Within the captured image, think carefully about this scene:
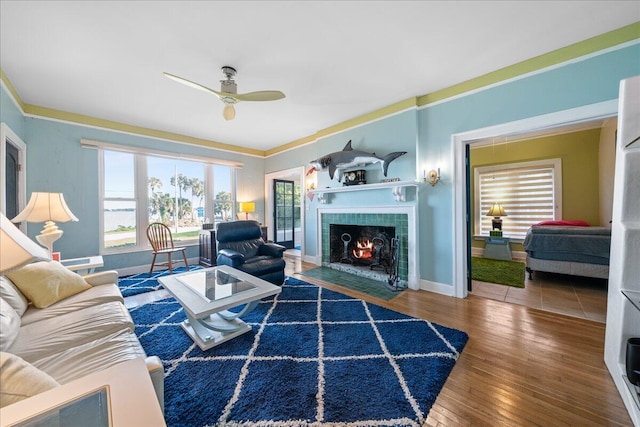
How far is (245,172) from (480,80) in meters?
4.74

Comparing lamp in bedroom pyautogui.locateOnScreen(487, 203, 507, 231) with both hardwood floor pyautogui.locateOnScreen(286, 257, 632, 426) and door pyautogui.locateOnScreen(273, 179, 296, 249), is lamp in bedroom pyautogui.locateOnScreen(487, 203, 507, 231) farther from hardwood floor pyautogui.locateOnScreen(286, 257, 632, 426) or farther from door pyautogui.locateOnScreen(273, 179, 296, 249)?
door pyautogui.locateOnScreen(273, 179, 296, 249)

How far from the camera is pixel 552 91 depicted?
2438mm

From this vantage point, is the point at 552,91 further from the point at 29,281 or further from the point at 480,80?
the point at 29,281

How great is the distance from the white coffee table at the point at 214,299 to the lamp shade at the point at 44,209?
1361 mm

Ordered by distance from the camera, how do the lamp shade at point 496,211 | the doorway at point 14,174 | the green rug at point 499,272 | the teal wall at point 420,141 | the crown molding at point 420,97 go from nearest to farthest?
1. the crown molding at point 420,97
2. the teal wall at point 420,141
3. the doorway at point 14,174
4. the green rug at point 499,272
5. the lamp shade at point 496,211

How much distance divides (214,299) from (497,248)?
543cm

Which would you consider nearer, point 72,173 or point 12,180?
point 12,180

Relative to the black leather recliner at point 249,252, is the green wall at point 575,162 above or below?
above

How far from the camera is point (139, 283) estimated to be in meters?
3.66

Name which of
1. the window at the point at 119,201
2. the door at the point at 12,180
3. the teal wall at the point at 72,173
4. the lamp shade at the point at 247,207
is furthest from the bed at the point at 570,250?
the door at the point at 12,180

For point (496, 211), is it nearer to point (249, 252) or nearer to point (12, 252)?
point (249, 252)

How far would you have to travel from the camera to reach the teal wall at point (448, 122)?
2221 mm

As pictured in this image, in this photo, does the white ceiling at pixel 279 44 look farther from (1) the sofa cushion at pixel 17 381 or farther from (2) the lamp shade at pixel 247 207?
(2) the lamp shade at pixel 247 207

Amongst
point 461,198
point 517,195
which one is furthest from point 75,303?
point 517,195
